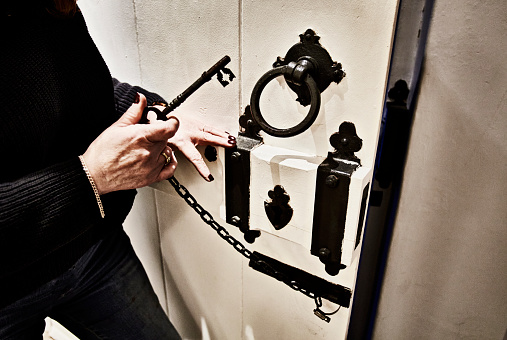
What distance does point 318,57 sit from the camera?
63 cm

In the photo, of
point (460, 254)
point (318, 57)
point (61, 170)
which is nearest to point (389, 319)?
point (460, 254)

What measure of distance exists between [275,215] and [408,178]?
31 centimetres

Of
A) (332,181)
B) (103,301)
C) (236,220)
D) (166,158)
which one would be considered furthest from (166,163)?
(103,301)

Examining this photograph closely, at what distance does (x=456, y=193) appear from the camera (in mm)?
715

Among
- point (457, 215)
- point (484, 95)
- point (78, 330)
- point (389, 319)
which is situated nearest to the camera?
point (484, 95)

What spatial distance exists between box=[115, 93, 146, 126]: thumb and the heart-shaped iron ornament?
13.7 inches

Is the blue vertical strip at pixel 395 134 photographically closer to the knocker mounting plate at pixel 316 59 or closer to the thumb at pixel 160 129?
the knocker mounting plate at pixel 316 59

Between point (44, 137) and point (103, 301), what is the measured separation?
0.54m

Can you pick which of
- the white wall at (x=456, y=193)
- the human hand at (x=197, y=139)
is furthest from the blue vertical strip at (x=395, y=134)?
the human hand at (x=197, y=139)

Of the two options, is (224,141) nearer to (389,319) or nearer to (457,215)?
(457,215)

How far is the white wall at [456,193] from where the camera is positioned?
62cm

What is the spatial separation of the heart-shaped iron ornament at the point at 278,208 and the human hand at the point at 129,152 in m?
0.25

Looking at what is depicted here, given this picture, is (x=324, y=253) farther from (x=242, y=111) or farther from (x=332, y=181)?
(x=242, y=111)

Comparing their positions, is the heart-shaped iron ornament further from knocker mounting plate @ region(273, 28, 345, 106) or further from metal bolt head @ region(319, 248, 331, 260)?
knocker mounting plate @ region(273, 28, 345, 106)
